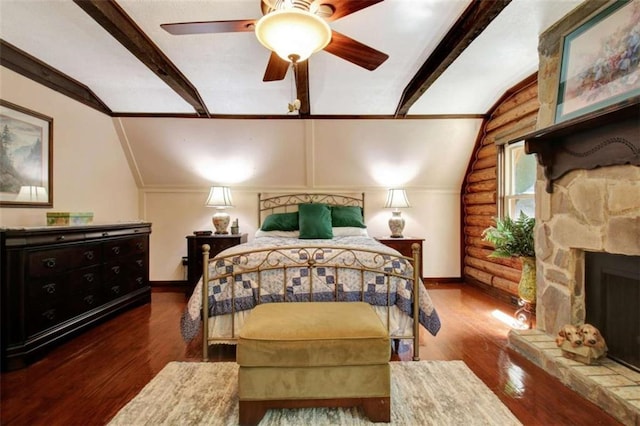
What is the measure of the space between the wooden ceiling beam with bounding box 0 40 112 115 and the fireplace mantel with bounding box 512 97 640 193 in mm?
4294

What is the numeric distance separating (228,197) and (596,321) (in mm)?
3977

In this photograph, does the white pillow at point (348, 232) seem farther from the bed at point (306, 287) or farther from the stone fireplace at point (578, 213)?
the stone fireplace at point (578, 213)

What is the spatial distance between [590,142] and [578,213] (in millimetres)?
495

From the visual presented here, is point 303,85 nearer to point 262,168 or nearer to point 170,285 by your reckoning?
point 262,168

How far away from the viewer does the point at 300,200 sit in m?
4.72

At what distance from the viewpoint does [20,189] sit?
2705 millimetres

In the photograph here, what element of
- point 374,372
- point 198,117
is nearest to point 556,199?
point 374,372

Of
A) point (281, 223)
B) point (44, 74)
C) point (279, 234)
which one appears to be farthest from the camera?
point (281, 223)

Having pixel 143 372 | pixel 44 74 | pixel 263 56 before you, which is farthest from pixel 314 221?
pixel 44 74

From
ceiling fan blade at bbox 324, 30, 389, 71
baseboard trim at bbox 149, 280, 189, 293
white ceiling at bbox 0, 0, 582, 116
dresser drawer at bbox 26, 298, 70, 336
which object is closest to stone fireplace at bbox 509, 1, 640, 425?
white ceiling at bbox 0, 0, 582, 116

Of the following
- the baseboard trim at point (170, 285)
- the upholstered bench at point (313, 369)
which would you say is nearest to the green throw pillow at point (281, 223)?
the baseboard trim at point (170, 285)

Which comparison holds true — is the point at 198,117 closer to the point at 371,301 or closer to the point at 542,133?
the point at 371,301

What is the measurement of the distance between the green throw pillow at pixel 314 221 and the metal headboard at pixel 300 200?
713 mm

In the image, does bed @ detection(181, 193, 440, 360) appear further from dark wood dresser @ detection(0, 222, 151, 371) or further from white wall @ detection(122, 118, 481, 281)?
white wall @ detection(122, 118, 481, 281)
